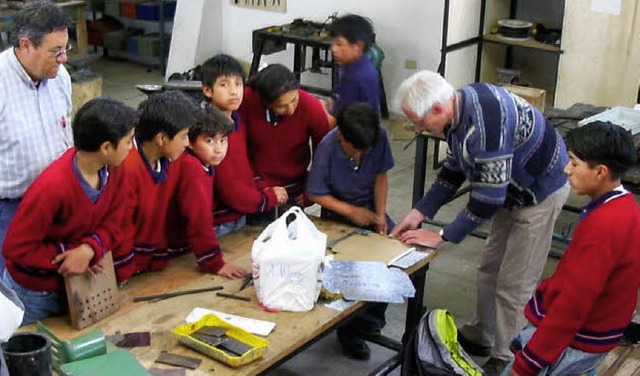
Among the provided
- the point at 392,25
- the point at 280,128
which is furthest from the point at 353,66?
the point at 392,25

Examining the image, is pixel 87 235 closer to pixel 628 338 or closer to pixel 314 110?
pixel 314 110

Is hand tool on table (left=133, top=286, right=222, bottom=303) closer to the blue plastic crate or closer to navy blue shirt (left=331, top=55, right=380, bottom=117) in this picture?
navy blue shirt (left=331, top=55, right=380, bottom=117)

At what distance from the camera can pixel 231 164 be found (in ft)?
10.2

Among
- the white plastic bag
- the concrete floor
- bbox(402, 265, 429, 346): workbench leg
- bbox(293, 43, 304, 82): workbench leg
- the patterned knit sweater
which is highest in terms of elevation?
the patterned knit sweater

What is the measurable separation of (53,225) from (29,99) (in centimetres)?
72

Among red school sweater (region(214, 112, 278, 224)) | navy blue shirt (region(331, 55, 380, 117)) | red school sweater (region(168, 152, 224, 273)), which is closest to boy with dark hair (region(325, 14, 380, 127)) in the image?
navy blue shirt (region(331, 55, 380, 117))

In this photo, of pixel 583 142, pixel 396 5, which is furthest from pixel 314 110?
pixel 396 5

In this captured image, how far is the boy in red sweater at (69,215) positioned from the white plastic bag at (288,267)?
0.49 m

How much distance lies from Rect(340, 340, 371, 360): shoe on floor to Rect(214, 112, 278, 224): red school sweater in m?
0.77

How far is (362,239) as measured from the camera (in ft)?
10.2

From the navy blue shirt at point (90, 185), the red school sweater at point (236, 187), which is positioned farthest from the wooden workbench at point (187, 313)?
the navy blue shirt at point (90, 185)

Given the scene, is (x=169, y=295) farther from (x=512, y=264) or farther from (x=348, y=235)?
(x=512, y=264)

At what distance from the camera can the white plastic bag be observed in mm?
2539

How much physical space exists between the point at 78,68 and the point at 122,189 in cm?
476
